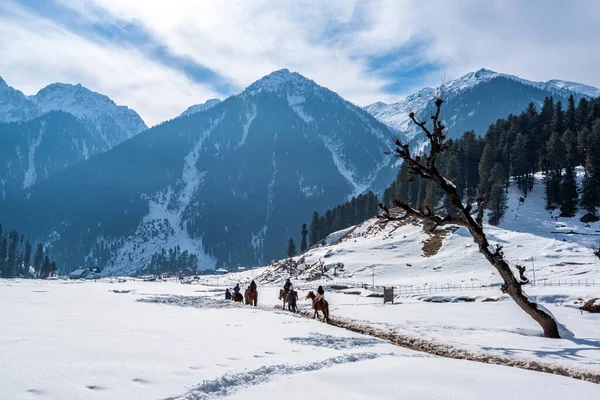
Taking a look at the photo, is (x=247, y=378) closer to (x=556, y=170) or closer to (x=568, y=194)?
(x=568, y=194)

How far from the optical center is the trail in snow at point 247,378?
627 centimetres

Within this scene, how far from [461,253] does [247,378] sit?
222 ft

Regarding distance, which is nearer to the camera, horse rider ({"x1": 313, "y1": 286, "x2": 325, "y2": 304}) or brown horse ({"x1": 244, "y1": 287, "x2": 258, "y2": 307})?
horse rider ({"x1": 313, "y1": 286, "x2": 325, "y2": 304})

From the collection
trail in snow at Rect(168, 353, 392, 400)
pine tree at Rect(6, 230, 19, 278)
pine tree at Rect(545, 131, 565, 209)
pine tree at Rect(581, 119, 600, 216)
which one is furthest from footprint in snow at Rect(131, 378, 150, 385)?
pine tree at Rect(6, 230, 19, 278)

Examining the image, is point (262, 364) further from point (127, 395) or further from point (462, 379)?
point (462, 379)

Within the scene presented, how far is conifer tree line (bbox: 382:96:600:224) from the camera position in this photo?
79.6 meters

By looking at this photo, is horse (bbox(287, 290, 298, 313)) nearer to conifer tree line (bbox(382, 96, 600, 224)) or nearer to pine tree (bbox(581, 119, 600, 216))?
conifer tree line (bbox(382, 96, 600, 224))

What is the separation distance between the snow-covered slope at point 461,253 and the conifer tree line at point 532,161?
396 centimetres

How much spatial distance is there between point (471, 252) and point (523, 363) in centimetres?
6124

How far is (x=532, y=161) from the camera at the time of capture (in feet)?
309

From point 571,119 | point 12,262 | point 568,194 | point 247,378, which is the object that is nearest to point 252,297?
point 247,378

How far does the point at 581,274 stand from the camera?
46562 mm

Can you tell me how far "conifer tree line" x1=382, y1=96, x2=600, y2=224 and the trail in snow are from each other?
206ft

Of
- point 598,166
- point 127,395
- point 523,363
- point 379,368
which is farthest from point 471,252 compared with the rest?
point 127,395
